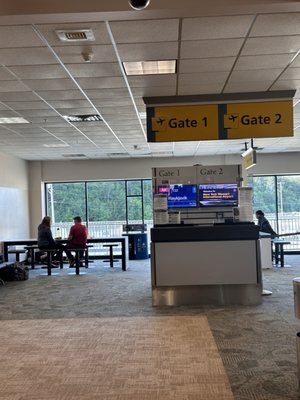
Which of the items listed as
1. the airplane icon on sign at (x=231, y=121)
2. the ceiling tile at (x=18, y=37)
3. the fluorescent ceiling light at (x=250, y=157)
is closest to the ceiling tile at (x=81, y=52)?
the ceiling tile at (x=18, y=37)

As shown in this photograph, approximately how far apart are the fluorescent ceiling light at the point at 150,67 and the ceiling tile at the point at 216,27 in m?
0.84

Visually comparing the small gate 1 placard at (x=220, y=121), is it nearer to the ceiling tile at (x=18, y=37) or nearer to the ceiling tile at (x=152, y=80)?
the ceiling tile at (x=152, y=80)

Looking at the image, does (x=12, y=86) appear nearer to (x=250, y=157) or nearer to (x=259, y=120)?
(x=259, y=120)

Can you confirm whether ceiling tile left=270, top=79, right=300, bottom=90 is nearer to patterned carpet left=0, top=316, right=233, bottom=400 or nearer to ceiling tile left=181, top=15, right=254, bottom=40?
ceiling tile left=181, top=15, right=254, bottom=40

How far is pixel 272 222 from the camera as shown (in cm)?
1421

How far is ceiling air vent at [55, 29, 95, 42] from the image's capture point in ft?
14.0

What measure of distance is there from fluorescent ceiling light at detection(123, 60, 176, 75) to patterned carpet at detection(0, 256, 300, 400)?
3.09m

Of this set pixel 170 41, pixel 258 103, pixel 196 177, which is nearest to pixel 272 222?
pixel 196 177

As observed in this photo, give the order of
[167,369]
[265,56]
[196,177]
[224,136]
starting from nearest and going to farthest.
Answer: [167,369] → [265,56] → [224,136] → [196,177]

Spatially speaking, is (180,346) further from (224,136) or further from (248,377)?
(224,136)

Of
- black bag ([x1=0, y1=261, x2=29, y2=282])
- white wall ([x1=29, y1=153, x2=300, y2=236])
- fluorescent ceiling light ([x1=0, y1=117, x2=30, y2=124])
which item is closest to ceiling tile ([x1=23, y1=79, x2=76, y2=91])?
fluorescent ceiling light ([x1=0, y1=117, x2=30, y2=124])

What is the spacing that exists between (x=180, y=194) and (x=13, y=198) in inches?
230

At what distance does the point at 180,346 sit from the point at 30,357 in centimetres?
147

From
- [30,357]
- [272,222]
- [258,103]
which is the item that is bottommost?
[30,357]
